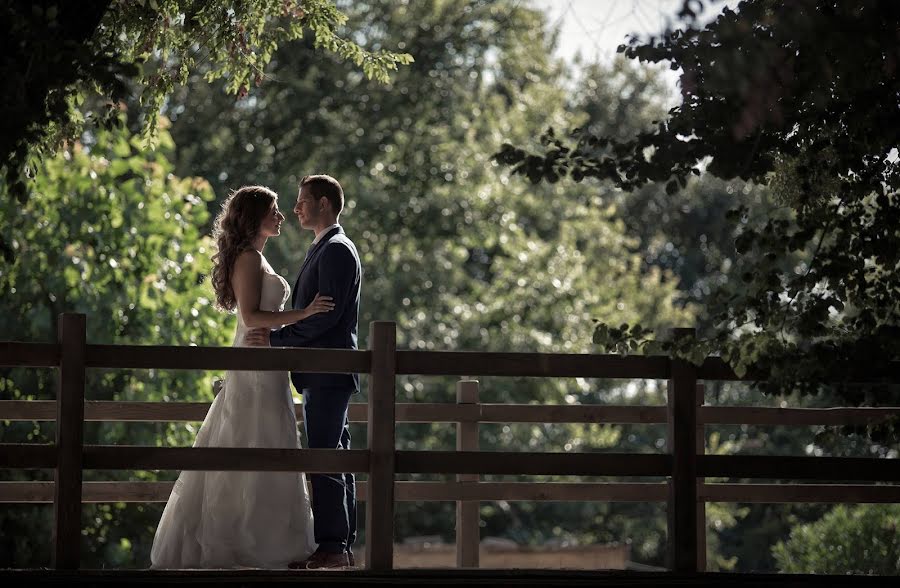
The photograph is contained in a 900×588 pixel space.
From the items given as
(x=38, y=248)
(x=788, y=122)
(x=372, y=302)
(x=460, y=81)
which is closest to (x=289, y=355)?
(x=788, y=122)

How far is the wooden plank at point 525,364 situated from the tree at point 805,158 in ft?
1.81

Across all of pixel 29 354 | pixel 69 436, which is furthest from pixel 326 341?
pixel 29 354

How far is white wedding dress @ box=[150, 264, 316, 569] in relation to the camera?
704 cm

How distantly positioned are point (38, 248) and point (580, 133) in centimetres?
794

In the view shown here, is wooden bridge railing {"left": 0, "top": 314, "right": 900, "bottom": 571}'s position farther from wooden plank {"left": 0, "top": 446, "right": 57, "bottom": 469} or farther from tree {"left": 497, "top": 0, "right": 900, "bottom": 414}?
tree {"left": 497, "top": 0, "right": 900, "bottom": 414}

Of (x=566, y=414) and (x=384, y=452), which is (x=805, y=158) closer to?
(x=384, y=452)

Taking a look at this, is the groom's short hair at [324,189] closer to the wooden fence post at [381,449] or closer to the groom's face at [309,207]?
the groom's face at [309,207]

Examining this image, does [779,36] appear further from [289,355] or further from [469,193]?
[469,193]

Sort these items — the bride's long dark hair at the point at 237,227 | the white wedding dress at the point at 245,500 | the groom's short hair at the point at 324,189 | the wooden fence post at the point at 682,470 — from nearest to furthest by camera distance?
1. the wooden fence post at the point at 682,470
2. the white wedding dress at the point at 245,500
3. the bride's long dark hair at the point at 237,227
4. the groom's short hair at the point at 324,189

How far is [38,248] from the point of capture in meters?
13.7

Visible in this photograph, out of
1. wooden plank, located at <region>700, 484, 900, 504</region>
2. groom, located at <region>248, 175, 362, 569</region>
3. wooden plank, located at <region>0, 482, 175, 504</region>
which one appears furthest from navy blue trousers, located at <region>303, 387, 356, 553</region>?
wooden plank, located at <region>700, 484, 900, 504</region>

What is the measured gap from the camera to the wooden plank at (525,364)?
671 centimetres

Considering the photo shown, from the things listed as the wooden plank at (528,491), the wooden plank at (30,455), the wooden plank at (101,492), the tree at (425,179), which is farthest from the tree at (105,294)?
the tree at (425,179)

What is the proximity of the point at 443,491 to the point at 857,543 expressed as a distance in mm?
6660
